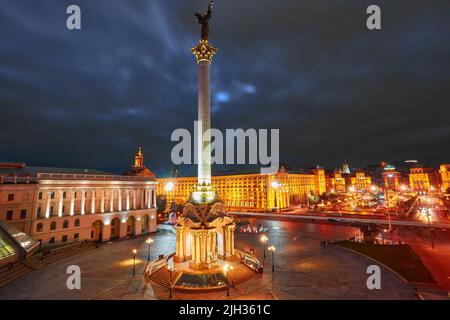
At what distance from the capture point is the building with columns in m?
38.8

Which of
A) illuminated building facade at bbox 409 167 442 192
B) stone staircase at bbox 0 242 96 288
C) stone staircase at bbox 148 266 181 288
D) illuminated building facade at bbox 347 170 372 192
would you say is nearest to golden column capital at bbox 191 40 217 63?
stone staircase at bbox 148 266 181 288

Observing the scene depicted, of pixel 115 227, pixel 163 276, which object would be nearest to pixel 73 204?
pixel 115 227

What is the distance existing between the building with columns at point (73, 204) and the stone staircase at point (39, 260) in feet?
14.8

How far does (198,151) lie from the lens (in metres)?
35.4

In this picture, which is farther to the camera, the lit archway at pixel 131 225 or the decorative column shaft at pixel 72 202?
the lit archway at pixel 131 225

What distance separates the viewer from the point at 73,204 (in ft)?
146

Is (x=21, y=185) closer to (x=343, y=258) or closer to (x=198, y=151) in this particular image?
(x=198, y=151)

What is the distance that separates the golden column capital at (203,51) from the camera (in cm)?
3597

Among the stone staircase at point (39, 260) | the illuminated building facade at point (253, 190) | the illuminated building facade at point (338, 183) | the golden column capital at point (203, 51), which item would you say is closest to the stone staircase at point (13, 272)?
the stone staircase at point (39, 260)

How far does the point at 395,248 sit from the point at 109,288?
132 ft

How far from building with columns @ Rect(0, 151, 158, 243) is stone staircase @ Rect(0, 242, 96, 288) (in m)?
4.50

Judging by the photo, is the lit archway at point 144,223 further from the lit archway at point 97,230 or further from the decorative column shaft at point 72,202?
the decorative column shaft at point 72,202

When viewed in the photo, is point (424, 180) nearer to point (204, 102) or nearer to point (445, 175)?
point (445, 175)
